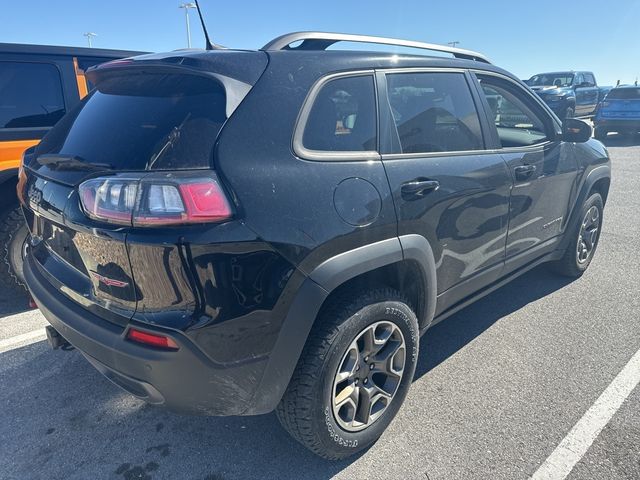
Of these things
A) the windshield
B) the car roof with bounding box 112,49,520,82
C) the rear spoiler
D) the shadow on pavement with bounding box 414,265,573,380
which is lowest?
the shadow on pavement with bounding box 414,265,573,380

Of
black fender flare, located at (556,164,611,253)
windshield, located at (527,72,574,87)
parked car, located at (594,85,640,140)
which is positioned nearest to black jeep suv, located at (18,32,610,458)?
black fender flare, located at (556,164,611,253)

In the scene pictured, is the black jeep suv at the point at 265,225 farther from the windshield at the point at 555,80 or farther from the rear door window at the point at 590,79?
the rear door window at the point at 590,79

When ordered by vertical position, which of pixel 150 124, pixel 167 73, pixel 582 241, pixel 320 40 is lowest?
pixel 582 241

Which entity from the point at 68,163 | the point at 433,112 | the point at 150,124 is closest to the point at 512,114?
the point at 433,112

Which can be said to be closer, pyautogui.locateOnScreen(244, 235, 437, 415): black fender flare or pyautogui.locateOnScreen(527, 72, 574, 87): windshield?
pyautogui.locateOnScreen(244, 235, 437, 415): black fender flare

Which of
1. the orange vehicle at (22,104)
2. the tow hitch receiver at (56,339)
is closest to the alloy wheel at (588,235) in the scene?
the tow hitch receiver at (56,339)

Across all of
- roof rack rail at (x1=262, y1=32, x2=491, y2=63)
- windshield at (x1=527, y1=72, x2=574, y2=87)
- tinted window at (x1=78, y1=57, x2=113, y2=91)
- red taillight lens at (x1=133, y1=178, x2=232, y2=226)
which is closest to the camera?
red taillight lens at (x1=133, y1=178, x2=232, y2=226)

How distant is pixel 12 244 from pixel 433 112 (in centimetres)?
314

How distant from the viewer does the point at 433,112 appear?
2.44 m

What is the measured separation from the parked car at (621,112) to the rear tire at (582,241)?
12.1 metres

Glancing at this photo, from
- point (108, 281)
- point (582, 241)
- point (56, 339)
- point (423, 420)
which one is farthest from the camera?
point (582, 241)

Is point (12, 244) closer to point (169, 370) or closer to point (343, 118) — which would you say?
point (169, 370)

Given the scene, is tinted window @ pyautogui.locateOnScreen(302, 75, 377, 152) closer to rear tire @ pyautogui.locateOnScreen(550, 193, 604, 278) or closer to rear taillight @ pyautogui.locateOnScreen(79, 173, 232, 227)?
rear taillight @ pyautogui.locateOnScreen(79, 173, 232, 227)

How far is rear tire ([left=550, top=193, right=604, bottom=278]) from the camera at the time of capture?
12.5 feet
